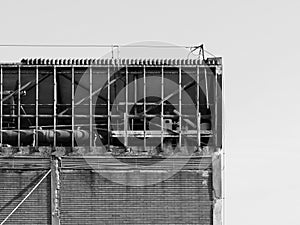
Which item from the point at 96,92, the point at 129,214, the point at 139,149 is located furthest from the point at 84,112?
the point at 129,214

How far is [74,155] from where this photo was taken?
23.6 m

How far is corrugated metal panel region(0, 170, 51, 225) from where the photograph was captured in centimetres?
2331

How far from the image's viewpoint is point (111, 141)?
947 inches

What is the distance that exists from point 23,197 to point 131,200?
3.83m

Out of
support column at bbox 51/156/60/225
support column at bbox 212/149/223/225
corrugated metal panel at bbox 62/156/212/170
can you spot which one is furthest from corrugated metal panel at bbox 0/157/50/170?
support column at bbox 212/149/223/225

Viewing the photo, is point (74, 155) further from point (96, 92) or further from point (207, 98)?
point (207, 98)

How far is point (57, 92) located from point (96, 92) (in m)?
1.46

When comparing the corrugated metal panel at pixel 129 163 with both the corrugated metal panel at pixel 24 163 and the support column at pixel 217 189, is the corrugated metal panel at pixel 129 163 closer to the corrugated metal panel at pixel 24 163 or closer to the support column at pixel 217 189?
the support column at pixel 217 189

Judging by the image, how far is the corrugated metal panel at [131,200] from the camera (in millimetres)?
23375

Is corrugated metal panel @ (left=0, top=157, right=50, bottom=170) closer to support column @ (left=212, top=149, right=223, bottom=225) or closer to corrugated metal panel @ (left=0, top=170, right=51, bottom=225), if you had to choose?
corrugated metal panel @ (left=0, top=170, right=51, bottom=225)

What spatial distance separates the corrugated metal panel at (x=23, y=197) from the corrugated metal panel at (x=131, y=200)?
0.65 meters

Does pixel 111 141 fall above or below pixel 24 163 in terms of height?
above

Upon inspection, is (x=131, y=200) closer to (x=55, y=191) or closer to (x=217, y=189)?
(x=55, y=191)

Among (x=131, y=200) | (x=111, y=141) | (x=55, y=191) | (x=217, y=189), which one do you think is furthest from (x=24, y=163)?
(x=217, y=189)
